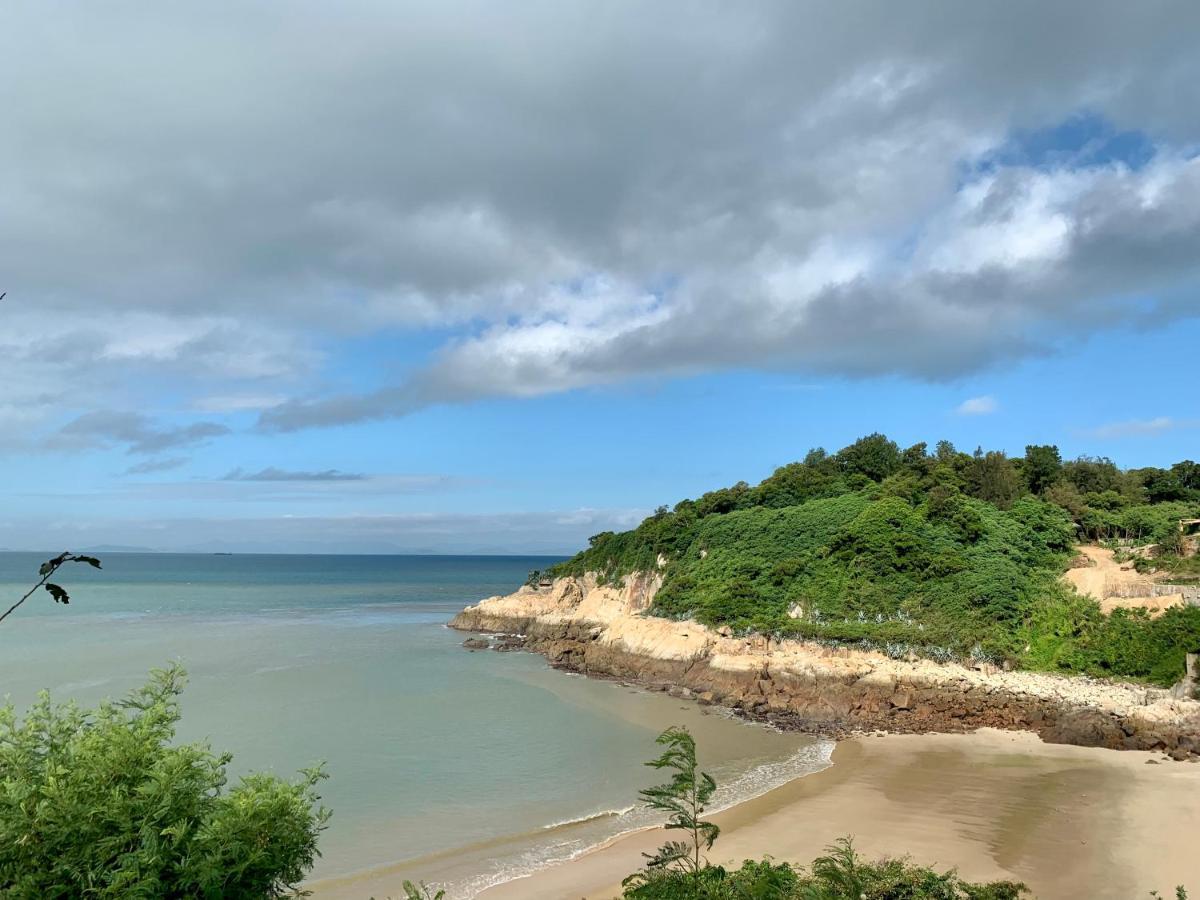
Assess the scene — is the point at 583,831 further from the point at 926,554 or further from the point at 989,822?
the point at 926,554

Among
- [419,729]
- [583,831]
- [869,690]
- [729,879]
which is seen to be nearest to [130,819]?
[729,879]

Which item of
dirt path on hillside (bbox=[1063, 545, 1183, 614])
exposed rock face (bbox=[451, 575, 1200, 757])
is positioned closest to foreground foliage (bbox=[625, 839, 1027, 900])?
exposed rock face (bbox=[451, 575, 1200, 757])

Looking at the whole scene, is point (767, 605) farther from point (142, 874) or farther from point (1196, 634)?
point (142, 874)

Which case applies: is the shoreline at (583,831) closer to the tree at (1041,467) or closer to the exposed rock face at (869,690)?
the exposed rock face at (869,690)

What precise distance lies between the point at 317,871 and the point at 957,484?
39.4 metres

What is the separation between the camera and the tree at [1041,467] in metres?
49.9

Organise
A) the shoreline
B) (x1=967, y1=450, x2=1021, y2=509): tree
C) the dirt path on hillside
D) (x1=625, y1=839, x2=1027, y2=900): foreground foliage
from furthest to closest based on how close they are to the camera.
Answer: (x1=967, y1=450, x2=1021, y2=509): tree
the dirt path on hillside
the shoreline
(x1=625, y1=839, x2=1027, y2=900): foreground foliage

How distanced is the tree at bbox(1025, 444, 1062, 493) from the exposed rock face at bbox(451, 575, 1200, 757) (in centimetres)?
2651

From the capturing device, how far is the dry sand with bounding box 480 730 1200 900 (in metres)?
14.7

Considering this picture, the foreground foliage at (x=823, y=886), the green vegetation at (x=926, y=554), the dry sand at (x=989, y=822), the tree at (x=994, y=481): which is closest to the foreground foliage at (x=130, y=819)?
the foreground foliage at (x=823, y=886)

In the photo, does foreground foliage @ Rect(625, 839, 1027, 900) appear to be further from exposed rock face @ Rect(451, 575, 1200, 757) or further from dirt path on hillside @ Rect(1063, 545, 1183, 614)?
dirt path on hillside @ Rect(1063, 545, 1183, 614)

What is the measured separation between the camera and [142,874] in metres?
7.02

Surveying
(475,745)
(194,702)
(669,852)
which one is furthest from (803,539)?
(669,852)

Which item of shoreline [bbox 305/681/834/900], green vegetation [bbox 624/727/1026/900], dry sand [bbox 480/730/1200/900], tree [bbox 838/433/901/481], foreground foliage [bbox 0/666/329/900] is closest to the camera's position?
foreground foliage [bbox 0/666/329/900]
